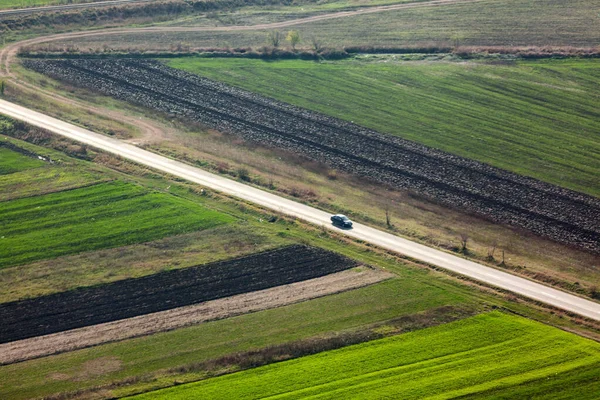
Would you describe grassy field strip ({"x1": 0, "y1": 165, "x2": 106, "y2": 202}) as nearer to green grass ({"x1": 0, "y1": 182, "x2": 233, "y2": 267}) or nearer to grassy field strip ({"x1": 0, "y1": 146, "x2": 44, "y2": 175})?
grassy field strip ({"x1": 0, "y1": 146, "x2": 44, "y2": 175})

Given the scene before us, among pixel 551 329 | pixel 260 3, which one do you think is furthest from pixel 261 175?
pixel 260 3

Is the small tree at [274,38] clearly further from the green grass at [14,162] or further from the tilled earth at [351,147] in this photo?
the green grass at [14,162]

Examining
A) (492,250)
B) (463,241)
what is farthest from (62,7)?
(492,250)

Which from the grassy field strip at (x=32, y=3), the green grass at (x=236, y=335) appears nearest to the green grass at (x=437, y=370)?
the green grass at (x=236, y=335)

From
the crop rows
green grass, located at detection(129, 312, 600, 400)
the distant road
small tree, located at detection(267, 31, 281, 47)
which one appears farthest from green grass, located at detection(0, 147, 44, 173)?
small tree, located at detection(267, 31, 281, 47)

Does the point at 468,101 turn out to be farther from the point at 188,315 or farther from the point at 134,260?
the point at 188,315

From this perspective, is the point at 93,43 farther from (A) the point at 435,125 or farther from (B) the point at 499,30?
(B) the point at 499,30
